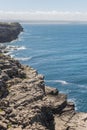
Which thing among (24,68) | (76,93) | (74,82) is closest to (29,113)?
(24,68)

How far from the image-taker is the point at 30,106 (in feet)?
266

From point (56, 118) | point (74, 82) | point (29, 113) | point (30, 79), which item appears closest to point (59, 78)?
point (74, 82)

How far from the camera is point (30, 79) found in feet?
327

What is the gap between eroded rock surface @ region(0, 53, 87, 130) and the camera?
75750 millimetres

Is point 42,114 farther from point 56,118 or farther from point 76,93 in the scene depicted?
point 76,93

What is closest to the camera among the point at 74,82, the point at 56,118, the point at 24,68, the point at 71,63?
the point at 56,118

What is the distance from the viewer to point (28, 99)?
84.1m

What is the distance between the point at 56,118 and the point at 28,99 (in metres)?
9.91

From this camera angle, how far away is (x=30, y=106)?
81.0 metres

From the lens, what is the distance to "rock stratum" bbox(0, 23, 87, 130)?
249ft

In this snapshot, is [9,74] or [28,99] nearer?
[28,99]

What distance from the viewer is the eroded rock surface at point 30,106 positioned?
75.8 metres

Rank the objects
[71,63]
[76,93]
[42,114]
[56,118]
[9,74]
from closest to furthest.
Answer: [42,114] < [56,118] < [9,74] < [76,93] < [71,63]

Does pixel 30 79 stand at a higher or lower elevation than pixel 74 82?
higher
